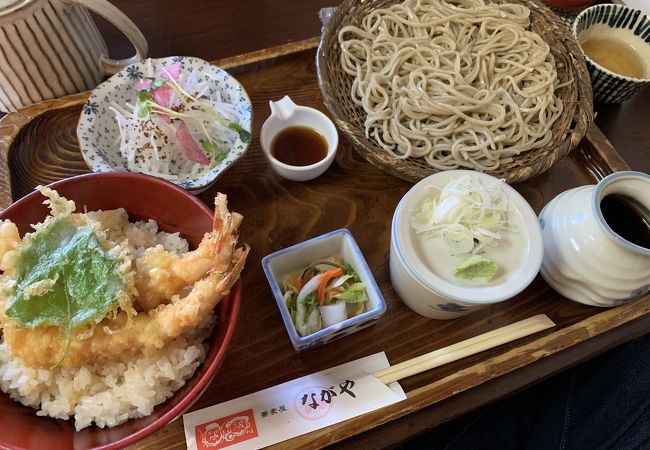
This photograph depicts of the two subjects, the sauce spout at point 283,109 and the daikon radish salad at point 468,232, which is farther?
the sauce spout at point 283,109

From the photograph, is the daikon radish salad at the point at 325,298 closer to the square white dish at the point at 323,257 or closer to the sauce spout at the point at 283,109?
the square white dish at the point at 323,257

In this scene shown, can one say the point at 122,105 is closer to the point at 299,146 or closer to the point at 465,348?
the point at 299,146

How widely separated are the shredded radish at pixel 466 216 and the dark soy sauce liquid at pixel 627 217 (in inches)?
13.3

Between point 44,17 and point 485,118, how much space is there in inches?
60.3

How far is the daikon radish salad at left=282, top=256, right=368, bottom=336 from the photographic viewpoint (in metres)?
1.40

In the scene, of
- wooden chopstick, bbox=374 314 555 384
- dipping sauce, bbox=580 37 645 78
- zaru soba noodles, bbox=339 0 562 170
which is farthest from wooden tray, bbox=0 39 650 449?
dipping sauce, bbox=580 37 645 78

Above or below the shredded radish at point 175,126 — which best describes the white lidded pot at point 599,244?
below

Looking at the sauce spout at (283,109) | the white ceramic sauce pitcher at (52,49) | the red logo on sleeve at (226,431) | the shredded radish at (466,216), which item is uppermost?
the white ceramic sauce pitcher at (52,49)

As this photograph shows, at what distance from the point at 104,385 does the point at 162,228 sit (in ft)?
1.51

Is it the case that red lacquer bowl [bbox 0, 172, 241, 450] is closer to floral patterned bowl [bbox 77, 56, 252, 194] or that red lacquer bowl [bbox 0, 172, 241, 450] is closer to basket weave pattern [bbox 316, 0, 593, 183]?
floral patterned bowl [bbox 77, 56, 252, 194]

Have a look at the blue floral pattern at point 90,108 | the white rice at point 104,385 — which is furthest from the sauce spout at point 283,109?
the white rice at point 104,385

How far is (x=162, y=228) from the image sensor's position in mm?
1438

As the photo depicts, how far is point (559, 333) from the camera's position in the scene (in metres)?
1.47

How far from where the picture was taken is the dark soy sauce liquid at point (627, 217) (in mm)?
1435
